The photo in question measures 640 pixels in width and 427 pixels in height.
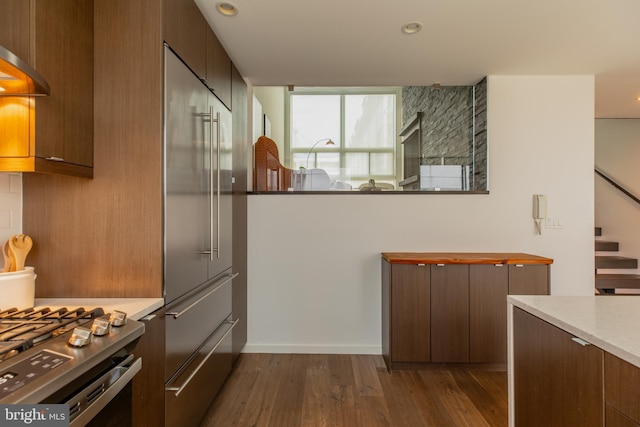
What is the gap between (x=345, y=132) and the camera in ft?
15.1

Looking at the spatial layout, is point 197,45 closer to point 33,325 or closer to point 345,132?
point 33,325

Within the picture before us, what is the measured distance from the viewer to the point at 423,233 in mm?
3098

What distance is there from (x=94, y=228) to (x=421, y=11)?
2.21 metres

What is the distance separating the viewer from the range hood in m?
1.00

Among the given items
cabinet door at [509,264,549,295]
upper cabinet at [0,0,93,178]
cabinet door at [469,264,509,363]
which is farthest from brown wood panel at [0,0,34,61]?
cabinet door at [509,264,549,295]

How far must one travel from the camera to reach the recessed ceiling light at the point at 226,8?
2.00 m

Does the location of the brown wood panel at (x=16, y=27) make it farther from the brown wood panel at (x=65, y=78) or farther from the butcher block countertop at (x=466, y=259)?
the butcher block countertop at (x=466, y=259)

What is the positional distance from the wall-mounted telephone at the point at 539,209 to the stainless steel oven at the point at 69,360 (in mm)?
3241

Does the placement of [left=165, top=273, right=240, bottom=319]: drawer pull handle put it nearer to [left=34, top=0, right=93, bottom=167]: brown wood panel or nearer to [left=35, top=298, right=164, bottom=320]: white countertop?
[left=35, top=298, right=164, bottom=320]: white countertop

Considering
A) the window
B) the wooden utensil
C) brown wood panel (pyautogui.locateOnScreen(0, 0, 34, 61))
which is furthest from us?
the window

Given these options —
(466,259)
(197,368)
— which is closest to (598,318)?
(466,259)

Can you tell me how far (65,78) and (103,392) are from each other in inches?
47.3

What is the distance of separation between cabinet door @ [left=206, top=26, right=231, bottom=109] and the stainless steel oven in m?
1.55

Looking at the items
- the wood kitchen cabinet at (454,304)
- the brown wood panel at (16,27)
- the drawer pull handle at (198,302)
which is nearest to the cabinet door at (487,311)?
the wood kitchen cabinet at (454,304)
